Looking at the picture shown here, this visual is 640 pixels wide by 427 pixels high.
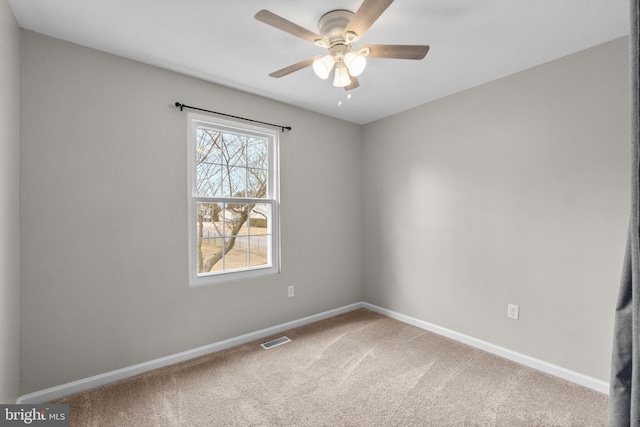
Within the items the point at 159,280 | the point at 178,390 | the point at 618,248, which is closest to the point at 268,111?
the point at 159,280

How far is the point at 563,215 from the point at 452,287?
46.7 inches

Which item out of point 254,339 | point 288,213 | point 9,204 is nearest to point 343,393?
point 254,339

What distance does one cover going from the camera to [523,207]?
8.76 ft

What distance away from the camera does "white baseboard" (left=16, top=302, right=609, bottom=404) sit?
7.13 feet

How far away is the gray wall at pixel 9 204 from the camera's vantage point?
1.74m

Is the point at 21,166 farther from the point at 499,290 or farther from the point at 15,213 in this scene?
the point at 499,290

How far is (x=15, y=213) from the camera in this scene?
1.98 meters

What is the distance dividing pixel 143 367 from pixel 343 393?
161 centimetres

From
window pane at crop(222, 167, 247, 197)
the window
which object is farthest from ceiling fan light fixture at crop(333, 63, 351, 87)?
window pane at crop(222, 167, 247, 197)

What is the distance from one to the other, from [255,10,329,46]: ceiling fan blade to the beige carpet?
7.64 feet

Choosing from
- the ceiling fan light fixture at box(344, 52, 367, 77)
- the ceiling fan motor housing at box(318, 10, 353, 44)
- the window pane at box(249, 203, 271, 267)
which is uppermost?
the ceiling fan motor housing at box(318, 10, 353, 44)

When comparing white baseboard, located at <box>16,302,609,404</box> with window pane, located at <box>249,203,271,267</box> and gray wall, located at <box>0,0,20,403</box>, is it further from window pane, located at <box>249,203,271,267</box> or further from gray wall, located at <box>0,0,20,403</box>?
window pane, located at <box>249,203,271,267</box>

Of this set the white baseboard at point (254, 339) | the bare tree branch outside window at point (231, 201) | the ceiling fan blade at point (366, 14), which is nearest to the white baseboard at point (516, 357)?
the white baseboard at point (254, 339)

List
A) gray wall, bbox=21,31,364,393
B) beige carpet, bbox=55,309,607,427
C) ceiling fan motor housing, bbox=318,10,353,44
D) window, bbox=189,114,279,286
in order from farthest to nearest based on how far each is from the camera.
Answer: window, bbox=189,114,279,286, gray wall, bbox=21,31,364,393, beige carpet, bbox=55,309,607,427, ceiling fan motor housing, bbox=318,10,353,44
